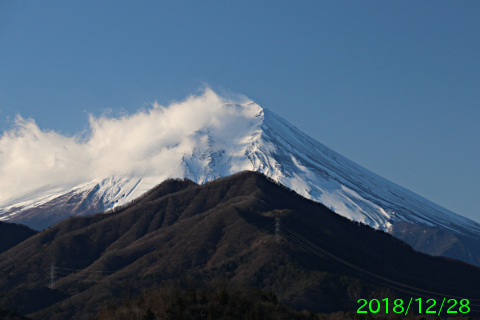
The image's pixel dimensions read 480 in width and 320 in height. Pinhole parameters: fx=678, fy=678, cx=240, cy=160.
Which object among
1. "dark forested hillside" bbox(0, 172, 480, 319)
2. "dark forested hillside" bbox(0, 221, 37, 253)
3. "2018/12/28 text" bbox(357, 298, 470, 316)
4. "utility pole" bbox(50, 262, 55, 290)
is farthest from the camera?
"dark forested hillside" bbox(0, 221, 37, 253)

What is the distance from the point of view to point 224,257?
431 feet

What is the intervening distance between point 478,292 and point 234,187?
63.0 m

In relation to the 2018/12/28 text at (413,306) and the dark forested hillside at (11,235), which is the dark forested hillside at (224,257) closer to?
the 2018/12/28 text at (413,306)

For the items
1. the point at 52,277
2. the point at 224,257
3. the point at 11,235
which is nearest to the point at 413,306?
the point at 224,257

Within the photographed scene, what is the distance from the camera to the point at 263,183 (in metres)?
174

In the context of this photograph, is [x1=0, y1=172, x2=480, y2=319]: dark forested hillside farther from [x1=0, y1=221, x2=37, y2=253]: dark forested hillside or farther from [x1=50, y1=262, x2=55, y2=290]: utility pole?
[x1=0, y1=221, x2=37, y2=253]: dark forested hillside

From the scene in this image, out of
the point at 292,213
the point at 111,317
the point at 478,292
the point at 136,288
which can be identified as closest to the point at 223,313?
the point at 111,317

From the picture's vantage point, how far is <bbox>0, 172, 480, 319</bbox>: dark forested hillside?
4658 inches

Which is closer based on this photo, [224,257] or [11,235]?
[224,257]

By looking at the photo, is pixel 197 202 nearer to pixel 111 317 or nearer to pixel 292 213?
pixel 292 213

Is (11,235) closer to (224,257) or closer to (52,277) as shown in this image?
(52,277)

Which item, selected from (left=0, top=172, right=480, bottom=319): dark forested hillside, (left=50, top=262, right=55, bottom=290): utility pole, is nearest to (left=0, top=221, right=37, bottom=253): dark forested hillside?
(left=0, top=172, right=480, bottom=319): dark forested hillside

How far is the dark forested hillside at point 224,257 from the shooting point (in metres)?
118

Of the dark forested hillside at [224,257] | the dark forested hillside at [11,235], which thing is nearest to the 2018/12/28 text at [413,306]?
the dark forested hillside at [224,257]
